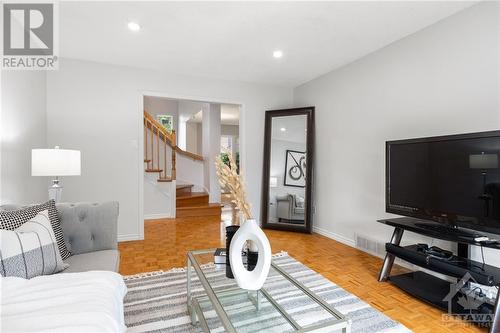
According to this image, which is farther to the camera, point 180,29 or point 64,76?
point 64,76

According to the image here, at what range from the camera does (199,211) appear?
218 inches

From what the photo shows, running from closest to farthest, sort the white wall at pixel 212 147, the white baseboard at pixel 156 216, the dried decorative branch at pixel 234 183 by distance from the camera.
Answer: the dried decorative branch at pixel 234 183
the white baseboard at pixel 156 216
the white wall at pixel 212 147

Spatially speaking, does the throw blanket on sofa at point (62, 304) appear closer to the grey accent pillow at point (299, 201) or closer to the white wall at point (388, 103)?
the white wall at point (388, 103)

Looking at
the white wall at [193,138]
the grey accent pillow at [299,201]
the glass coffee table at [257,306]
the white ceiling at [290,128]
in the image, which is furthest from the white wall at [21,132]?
the white wall at [193,138]

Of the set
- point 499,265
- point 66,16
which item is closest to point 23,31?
point 66,16

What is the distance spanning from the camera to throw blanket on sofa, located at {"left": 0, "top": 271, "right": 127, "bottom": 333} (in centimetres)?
92

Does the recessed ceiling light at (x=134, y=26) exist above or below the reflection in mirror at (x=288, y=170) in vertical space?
above

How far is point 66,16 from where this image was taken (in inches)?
92.1

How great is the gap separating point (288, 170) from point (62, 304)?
3367mm

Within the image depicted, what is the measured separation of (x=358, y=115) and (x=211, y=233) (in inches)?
106

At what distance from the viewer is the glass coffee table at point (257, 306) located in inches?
45.3

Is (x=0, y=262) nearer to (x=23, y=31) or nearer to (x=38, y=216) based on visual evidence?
(x=38, y=216)

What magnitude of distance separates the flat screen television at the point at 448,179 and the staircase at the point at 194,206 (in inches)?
153

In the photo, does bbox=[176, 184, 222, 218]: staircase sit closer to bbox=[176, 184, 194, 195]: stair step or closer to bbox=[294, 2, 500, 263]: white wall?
bbox=[176, 184, 194, 195]: stair step
